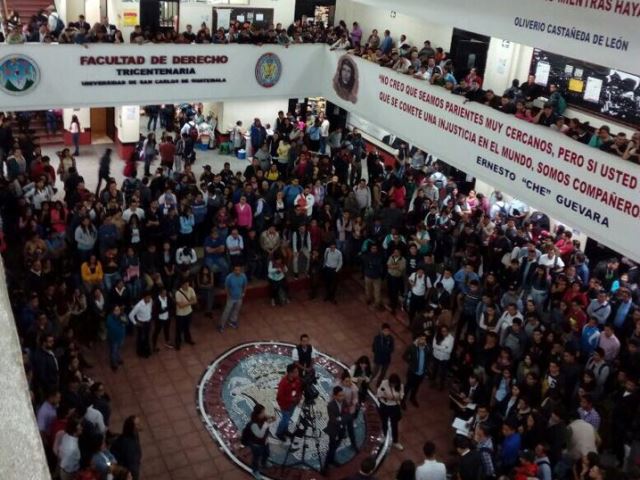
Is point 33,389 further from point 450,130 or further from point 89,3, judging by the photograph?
point 89,3

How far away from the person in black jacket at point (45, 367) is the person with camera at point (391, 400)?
404 cm

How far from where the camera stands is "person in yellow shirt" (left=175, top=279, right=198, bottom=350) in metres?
11.0

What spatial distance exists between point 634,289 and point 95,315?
857 cm

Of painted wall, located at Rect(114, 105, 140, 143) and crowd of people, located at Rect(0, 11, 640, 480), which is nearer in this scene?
crowd of people, located at Rect(0, 11, 640, 480)

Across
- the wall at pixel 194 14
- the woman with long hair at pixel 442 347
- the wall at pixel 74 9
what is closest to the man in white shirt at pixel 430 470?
the woman with long hair at pixel 442 347

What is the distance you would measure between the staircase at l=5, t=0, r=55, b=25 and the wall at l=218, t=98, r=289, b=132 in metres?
5.87

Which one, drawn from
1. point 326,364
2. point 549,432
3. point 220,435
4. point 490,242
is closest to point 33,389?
point 220,435

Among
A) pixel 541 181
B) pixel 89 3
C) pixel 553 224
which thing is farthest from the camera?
pixel 89 3

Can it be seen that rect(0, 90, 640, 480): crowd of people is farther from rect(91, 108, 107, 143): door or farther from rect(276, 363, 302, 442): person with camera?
rect(91, 108, 107, 143): door

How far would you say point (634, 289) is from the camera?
11742mm

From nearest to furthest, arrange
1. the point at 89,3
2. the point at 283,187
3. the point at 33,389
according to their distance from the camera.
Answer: the point at 33,389 → the point at 283,187 → the point at 89,3

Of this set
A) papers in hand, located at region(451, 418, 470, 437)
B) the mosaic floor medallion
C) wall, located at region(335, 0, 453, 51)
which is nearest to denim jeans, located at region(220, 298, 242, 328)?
the mosaic floor medallion

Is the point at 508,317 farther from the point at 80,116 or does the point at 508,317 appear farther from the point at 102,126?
the point at 102,126

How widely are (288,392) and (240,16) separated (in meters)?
14.2
